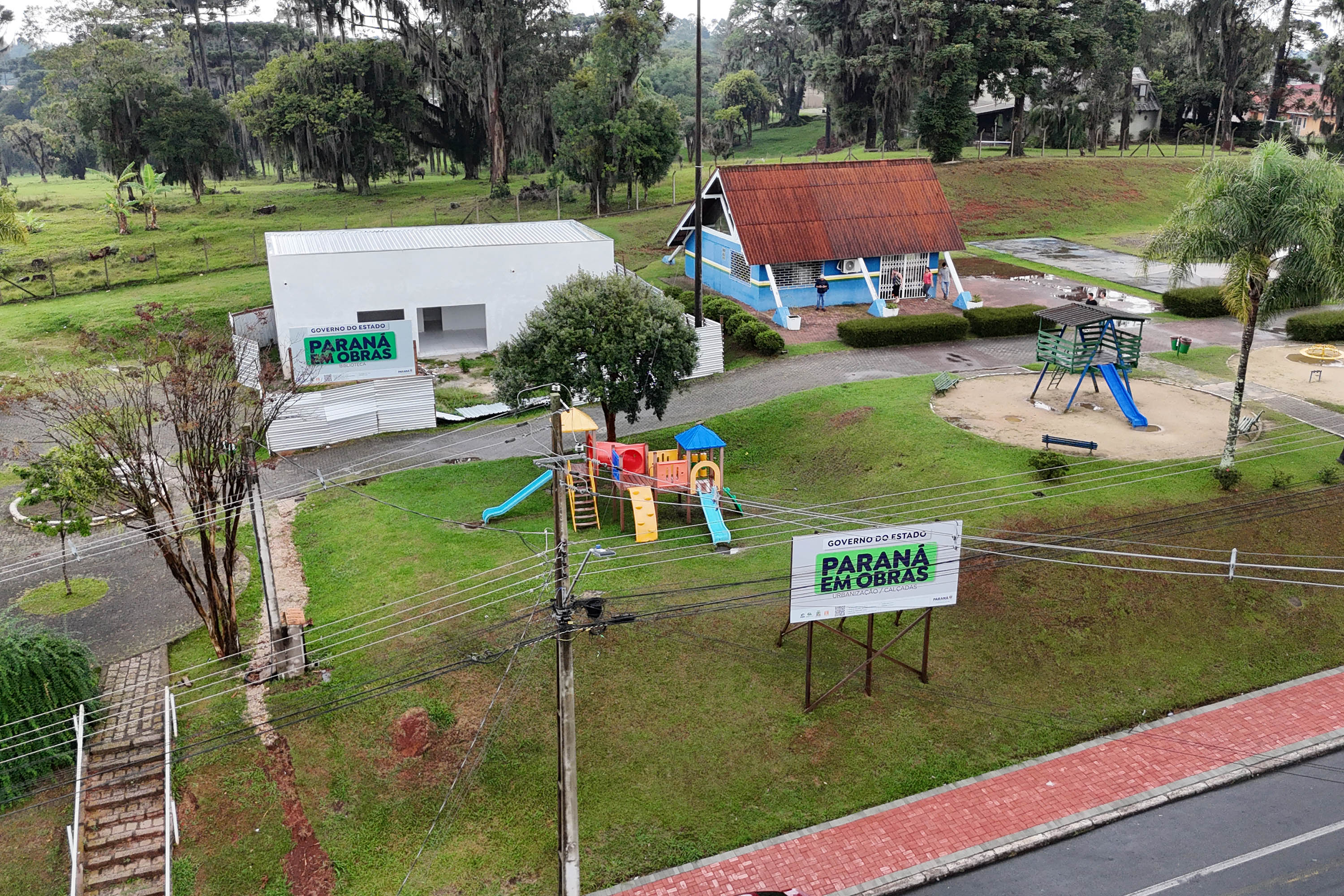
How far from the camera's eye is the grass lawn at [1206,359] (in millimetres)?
33250

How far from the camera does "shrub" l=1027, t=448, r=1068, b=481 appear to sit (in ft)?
80.8

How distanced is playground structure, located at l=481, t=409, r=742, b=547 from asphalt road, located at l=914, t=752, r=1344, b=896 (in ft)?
35.6

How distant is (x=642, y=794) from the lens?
17531 millimetres

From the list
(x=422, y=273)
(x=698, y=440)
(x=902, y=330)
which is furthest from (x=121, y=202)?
(x=698, y=440)

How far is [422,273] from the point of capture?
3838 centimetres

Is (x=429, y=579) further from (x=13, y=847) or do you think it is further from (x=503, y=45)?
(x=503, y=45)

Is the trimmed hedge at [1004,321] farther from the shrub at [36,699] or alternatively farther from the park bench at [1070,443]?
the shrub at [36,699]

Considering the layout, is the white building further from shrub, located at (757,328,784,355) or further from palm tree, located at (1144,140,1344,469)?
palm tree, located at (1144,140,1344,469)

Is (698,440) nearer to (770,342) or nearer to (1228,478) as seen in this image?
(770,342)

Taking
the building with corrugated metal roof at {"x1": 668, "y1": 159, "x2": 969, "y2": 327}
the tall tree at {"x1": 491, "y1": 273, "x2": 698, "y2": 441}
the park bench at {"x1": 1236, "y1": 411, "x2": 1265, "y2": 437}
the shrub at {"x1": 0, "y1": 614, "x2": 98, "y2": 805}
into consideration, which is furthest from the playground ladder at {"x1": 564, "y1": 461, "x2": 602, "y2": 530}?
the park bench at {"x1": 1236, "y1": 411, "x2": 1265, "y2": 437}

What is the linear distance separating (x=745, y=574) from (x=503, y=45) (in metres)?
50.1

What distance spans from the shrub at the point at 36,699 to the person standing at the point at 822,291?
29653 mm

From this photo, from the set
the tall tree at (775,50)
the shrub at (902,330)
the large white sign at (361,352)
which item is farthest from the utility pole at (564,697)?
the tall tree at (775,50)

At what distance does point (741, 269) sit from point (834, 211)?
4.39 meters
